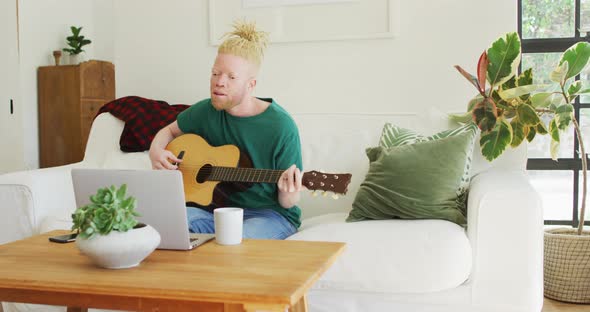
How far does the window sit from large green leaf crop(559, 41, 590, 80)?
32.6 inches

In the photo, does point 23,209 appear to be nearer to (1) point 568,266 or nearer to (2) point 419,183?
(2) point 419,183

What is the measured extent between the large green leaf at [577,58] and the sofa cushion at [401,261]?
3.36 ft

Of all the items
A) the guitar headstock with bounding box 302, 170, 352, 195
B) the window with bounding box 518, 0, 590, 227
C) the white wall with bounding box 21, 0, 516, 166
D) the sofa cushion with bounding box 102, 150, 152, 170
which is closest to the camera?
the guitar headstock with bounding box 302, 170, 352, 195

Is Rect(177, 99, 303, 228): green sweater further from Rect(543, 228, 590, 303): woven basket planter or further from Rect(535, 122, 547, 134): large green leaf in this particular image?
Rect(543, 228, 590, 303): woven basket planter

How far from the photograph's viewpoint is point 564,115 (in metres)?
2.72

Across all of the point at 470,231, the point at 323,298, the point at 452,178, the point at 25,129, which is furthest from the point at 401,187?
the point at 25,129

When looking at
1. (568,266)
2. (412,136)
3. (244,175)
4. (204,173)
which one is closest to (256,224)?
(244,175)

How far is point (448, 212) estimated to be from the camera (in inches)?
92.5

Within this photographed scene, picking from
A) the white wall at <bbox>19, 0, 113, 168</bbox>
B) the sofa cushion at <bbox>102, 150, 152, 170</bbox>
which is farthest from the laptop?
the white wall at <bbox>19, 0, 113, 168</bbox>

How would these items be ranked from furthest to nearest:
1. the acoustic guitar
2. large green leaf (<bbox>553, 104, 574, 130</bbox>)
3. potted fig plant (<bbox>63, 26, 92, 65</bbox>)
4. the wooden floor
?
potted fig plant (<bbox>63, 26, 92, 65</bbox>), the wooden floor, large green leaf (<bbox>553, 104, 574, 130</bbox>), the acoustic guitar

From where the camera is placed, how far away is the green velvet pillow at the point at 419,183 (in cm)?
236

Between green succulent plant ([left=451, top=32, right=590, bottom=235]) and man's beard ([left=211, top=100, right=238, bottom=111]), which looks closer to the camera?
man's beard ([left=211, top=100, right=238, bottom=111])

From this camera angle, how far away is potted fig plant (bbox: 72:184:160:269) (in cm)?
140

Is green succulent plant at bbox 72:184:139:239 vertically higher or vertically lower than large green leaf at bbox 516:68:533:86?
lower
